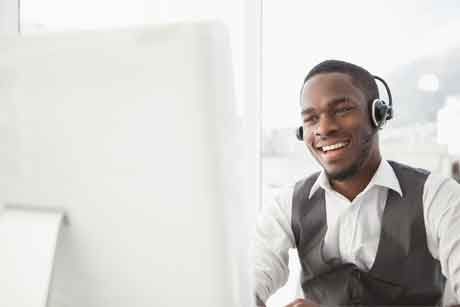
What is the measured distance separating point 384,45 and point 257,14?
0.53m

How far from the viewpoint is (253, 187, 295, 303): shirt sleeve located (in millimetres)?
1255

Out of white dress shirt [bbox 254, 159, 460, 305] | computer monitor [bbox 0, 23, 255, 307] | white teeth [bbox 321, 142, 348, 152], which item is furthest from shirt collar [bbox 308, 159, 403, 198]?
computer monitor [bbox 0, 23, 255, 307]

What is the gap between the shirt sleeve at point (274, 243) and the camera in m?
1.25

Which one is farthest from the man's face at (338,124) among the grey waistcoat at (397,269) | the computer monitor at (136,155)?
the computer monitor at (136,155)

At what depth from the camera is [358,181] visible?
1286mm

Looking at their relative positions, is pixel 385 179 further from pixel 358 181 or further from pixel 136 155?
pixel 136 155

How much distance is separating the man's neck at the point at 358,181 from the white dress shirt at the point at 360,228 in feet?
0.04

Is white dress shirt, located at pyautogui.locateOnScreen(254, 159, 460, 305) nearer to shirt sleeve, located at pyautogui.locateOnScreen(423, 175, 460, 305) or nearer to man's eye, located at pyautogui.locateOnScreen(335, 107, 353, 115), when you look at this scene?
shirt sleeve, located at pyautogui.locateOnScreen(423, 175, 460, 305)

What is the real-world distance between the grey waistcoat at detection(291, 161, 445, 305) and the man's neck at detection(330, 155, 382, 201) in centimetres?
7

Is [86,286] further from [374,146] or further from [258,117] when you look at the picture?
[258,117]

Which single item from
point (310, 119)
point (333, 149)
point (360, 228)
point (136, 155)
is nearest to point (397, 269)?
point (360, 228)

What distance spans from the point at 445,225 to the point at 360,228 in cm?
21

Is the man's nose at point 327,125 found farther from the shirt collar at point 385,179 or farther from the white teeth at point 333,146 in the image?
the shirt collar at point 385,179

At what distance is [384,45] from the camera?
1.60 m
